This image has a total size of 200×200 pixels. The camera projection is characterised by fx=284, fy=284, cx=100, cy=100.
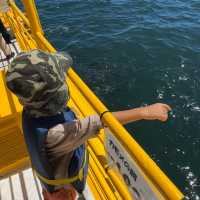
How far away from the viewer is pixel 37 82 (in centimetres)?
193

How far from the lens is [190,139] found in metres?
7.26

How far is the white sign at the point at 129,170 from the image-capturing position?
189 cm

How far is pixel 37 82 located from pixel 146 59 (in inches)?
349

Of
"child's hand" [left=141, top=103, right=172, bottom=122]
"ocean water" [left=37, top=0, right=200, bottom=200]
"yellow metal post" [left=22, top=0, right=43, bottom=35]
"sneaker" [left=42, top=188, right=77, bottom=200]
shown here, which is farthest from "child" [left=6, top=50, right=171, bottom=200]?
"ocean water" [left=37, top=0, right=200, bottom=200]

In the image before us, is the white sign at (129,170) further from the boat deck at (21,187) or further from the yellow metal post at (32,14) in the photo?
the yellow metal post at (32,14)

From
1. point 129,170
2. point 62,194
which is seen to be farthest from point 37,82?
point 62,194

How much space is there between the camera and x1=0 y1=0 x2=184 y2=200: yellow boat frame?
1751 mm

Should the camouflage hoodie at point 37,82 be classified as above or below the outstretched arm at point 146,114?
above

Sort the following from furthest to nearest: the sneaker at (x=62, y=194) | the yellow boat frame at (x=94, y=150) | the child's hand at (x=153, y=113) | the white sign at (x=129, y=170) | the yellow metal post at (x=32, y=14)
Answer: the yellow metal post at (x=32, y=14)
the sneaker at (x=62, y=194)
the child's hand at (x=153, y=113)
the white sign at (x=129, y=170)
the yellow boat frame at (x=94, y=150)

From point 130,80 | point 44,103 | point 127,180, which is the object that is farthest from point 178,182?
point 44,103

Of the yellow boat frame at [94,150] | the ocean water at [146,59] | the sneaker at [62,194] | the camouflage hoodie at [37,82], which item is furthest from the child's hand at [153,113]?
the ocean water at [146,59]

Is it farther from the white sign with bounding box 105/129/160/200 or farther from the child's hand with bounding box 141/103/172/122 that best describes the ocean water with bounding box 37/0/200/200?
the white sign with bounding box 105/129/160/200

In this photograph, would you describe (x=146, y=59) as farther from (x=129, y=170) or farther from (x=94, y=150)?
(x=129, y=170)

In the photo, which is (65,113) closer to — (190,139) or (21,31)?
(21,31)
